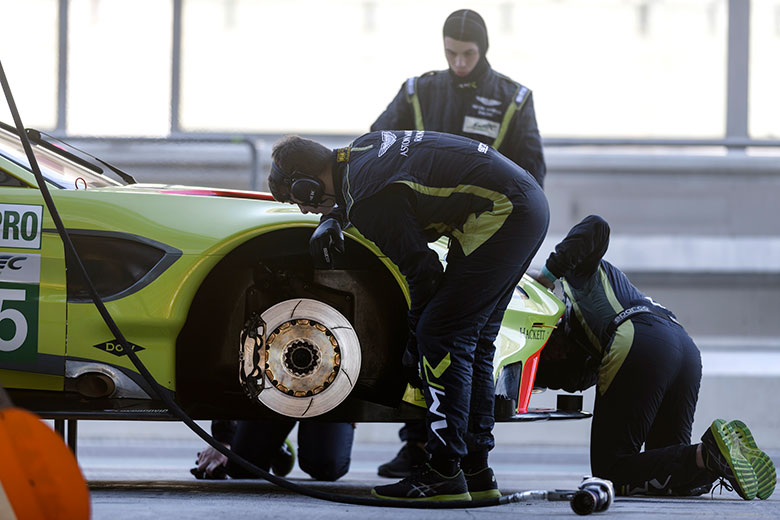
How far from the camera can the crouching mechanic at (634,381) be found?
378cm

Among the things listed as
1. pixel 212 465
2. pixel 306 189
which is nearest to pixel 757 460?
pixel 306 189

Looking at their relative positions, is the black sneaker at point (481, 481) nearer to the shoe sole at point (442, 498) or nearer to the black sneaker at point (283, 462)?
the shoe sole at point (442, 498)

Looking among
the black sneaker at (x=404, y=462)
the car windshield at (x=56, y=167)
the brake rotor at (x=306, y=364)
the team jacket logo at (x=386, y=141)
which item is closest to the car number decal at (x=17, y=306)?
the car windshield at (x=56, y=167)

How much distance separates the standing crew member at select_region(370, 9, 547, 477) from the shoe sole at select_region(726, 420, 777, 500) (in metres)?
1.52

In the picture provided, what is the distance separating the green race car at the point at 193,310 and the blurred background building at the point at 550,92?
12.6ft

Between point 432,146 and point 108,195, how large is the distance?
112cm

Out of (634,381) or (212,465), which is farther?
(212,465)

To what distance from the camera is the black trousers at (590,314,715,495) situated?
12.6 feet

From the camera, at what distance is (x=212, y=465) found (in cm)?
456

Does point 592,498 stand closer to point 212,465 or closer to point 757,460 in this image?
point 757,460

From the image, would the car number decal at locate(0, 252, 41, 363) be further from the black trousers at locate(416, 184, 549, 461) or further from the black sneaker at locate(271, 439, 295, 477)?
the black sneaker at locate(271, 439, 295, 477)

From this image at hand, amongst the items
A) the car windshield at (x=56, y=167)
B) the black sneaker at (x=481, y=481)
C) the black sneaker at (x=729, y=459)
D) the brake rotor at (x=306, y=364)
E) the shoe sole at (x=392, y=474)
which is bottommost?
the shoe sole at (x=392, y=474)

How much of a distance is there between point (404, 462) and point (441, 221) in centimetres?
183

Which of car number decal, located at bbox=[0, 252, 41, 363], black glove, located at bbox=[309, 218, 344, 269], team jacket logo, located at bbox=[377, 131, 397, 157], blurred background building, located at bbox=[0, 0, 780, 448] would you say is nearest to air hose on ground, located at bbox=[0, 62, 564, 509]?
car number decal, located at bbox=[0, 252, 41, 363]
